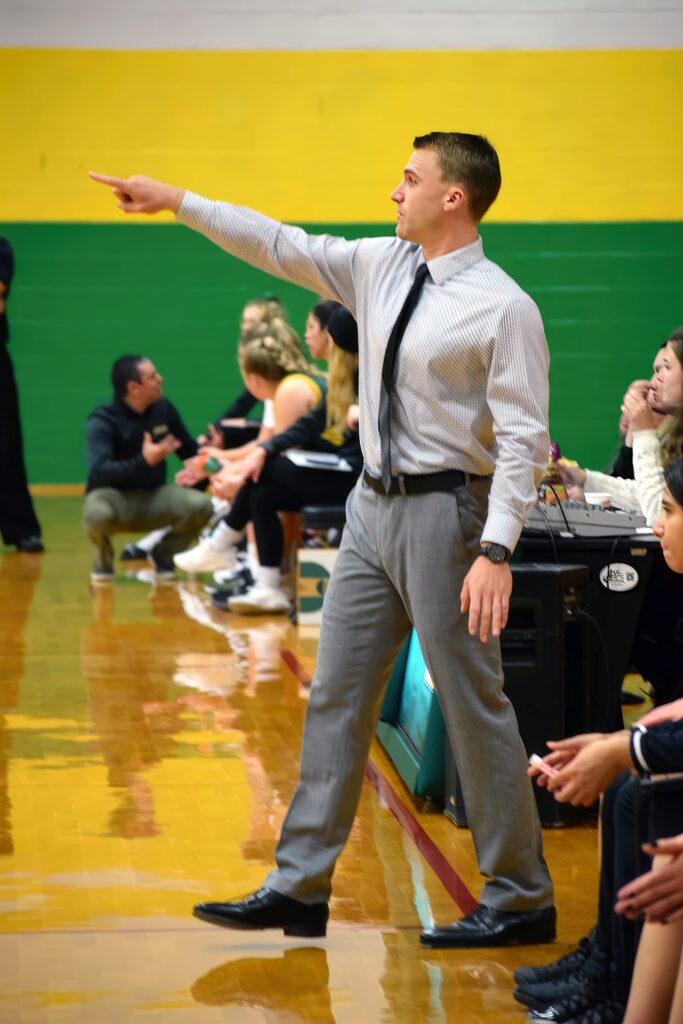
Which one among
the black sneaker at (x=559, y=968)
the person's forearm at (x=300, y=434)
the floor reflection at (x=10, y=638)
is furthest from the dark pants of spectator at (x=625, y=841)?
the person's forearm at (x=300, y=434)

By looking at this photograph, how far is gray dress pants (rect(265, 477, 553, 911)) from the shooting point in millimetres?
2807

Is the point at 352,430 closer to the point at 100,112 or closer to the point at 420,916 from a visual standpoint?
the point at 420,916

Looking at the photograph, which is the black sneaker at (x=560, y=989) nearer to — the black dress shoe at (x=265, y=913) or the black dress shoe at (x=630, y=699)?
the black dress shoe at (x=265, y=913)

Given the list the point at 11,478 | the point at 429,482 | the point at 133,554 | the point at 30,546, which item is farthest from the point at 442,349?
the point at 11,478

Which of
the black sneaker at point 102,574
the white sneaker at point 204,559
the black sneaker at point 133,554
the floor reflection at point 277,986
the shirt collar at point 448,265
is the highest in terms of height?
the shirt collar at point 448,265

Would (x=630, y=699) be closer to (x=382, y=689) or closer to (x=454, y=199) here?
(x=382, y=689)

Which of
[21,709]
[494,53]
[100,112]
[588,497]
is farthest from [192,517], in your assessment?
[494,53]

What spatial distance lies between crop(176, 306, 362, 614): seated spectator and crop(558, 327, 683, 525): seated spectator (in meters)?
1.92

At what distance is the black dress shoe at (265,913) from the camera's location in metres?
2.86

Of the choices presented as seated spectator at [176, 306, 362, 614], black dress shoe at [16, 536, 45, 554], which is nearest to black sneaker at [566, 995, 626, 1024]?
seated spectator at [176, 306, 362, 614]

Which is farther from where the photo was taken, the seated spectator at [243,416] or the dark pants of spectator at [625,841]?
the seated spectator at [243,416]

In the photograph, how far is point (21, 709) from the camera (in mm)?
4766

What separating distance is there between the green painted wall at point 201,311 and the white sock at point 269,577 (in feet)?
14.1

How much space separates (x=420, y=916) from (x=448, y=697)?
0.53 meters
